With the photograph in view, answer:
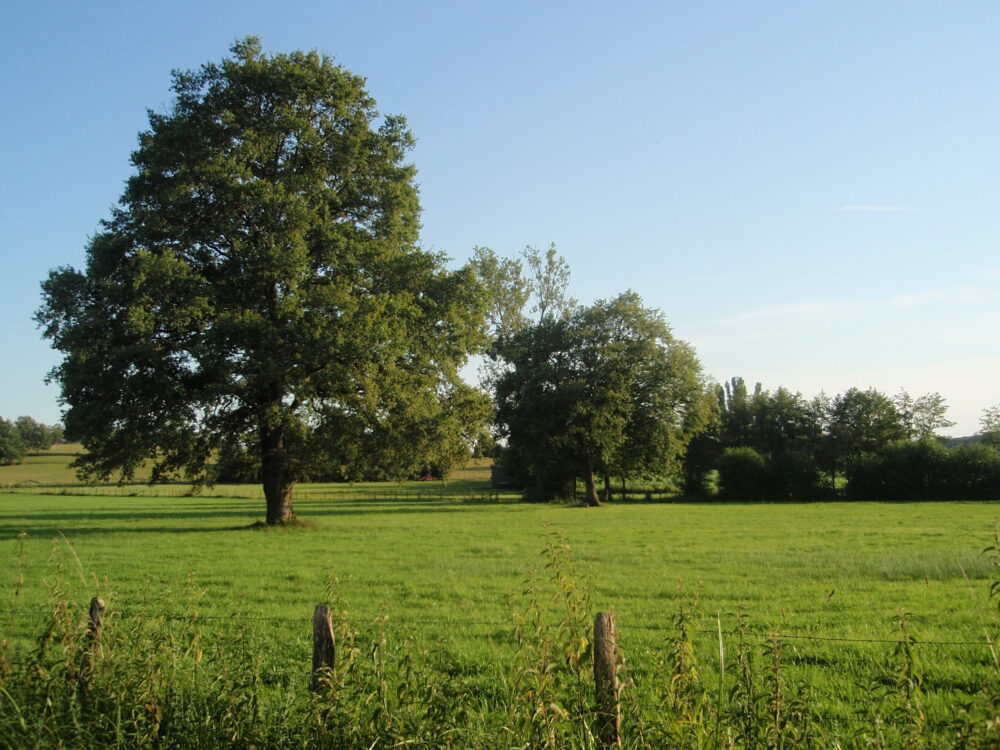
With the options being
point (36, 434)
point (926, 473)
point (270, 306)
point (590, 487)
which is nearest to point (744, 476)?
point (926, 473)

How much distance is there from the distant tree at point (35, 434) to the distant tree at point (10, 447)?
14.9 m

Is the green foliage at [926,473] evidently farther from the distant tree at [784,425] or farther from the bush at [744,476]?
the distant tree at [784,425]

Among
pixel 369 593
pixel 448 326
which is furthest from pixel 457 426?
pixel 369 593

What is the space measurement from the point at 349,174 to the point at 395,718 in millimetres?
26780

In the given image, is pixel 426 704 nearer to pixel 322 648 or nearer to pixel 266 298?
pixel 322 648

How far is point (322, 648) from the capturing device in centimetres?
521

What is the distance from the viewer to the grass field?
718cm

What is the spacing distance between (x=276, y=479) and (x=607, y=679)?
27001 millimetres

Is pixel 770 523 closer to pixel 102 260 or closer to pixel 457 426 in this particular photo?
pixel 457 426

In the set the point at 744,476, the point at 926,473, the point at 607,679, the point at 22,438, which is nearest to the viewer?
the point at 607,679

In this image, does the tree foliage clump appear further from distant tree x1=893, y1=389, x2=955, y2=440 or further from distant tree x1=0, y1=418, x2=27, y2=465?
distant tree x1=893, y1=389, x2=955, y2=440

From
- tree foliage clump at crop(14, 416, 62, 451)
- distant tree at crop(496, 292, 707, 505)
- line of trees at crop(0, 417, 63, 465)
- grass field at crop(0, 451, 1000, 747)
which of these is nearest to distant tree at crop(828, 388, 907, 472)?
distant tree at crop(496, 292, 707, 505)

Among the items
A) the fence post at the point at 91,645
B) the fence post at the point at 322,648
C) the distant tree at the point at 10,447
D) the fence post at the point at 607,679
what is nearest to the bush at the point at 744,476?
the fence post at the point at 607,679

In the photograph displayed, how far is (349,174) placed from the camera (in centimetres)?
2875
